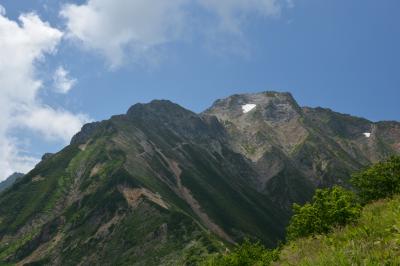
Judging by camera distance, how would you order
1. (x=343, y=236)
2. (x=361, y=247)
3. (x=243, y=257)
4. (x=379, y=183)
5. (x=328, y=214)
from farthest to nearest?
(x=379, y=183) < (x=243, y=257) < (x=328, y=214) < (x=343, y=236) < (x=361, y=247)

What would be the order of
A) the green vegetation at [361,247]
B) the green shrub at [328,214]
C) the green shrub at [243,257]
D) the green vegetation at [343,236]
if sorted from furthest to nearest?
the green shrub at [243,257]
the green shrub at [328,214]
the green vegetation at [343,236]
the green vegetation at [361,247]

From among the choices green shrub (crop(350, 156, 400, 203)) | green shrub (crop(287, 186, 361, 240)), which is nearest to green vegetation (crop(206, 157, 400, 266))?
green shrub (crop(287, 186, 361, 240))

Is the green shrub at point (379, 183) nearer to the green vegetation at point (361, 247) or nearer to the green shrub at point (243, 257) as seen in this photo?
the green shrub at point (243, 257)

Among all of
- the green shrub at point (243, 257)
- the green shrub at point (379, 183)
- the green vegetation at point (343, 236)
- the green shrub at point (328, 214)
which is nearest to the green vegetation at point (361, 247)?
the green vegetation at point (343, 236)

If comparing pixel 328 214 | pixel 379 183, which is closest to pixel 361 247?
pixel 328 214

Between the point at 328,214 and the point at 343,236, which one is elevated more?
the point at 328,214

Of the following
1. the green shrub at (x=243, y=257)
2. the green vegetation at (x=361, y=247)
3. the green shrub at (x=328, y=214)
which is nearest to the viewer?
the green vegetation at (x=361, y=247)

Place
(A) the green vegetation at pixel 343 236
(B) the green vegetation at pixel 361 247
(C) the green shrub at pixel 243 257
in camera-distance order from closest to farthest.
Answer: (B) the green vegetation at pixel 361 247 < (A) the green vegetation at pixel 343 236 < (C) the green shrub at pixel 243 257

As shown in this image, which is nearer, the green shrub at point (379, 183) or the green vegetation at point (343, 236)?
the green vegetation at point (343, 236)

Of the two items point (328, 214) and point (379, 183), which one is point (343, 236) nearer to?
point (328, 214)

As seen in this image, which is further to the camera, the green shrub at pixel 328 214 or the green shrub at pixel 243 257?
the green shrub at pixel 243 257

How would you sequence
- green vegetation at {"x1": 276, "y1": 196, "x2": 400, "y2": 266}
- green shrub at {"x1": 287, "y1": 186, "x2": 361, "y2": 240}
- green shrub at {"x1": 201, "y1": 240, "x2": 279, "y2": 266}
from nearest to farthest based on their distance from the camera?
green vegetation at {"x1": 276, "y1": 196, "x2": 400, "y2": 266} < green shrub at {"x1": 287, "y1": 186, "x2": 361, "y2": 240} < green shrub at {"x1": 201, "y1": 240, "x2": 279, "y2": 266}

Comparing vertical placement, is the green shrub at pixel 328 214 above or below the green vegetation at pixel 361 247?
above

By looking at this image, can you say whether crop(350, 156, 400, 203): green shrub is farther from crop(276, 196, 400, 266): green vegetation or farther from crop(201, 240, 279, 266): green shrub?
crop(276, 196, 400, 266): green vegetation
